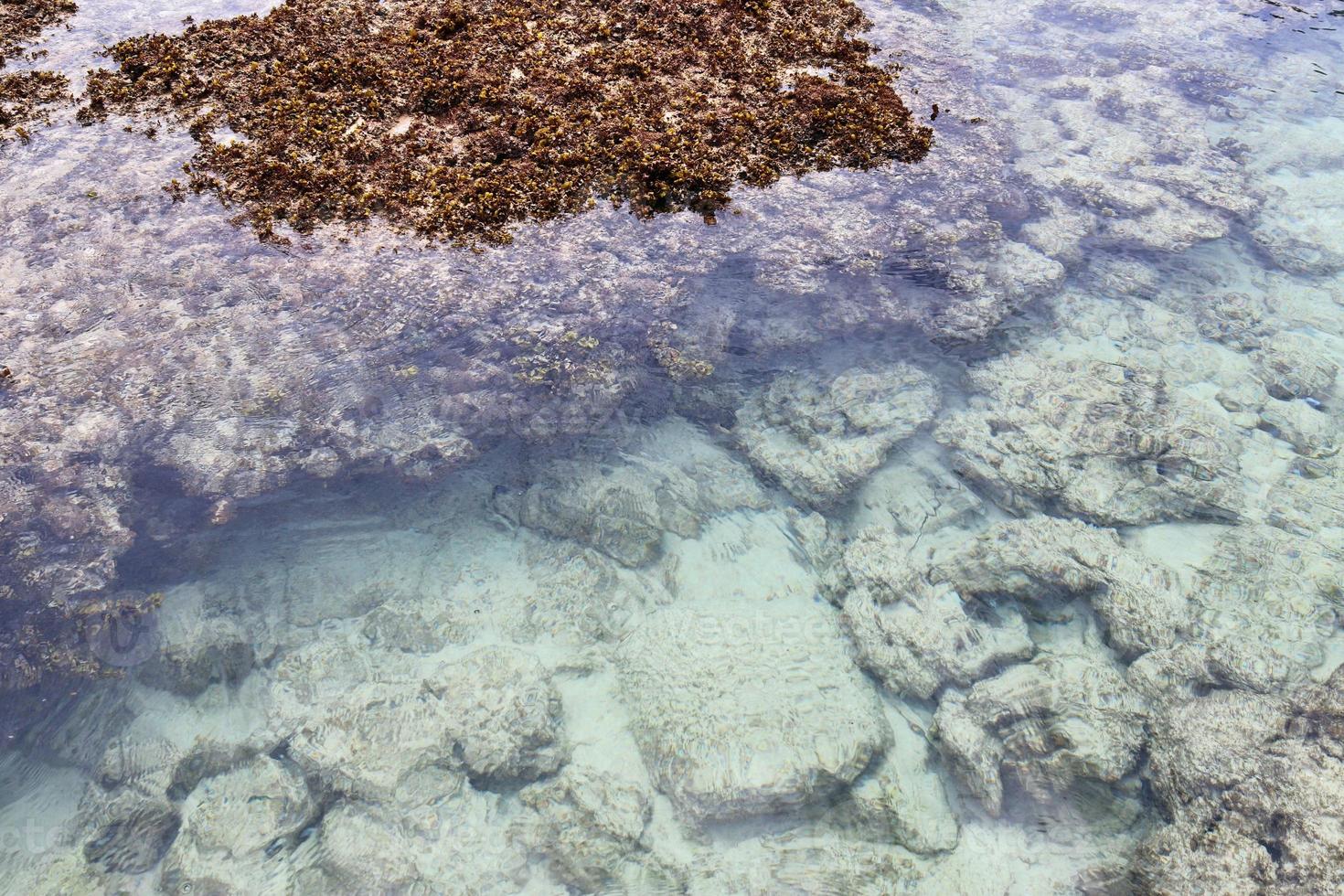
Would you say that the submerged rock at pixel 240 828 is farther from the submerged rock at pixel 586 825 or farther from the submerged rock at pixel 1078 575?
the submerged rock at pixel 1078 575

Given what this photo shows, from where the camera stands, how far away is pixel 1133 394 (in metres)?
5.70

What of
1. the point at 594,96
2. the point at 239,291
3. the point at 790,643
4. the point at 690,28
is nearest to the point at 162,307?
the point at 239,291

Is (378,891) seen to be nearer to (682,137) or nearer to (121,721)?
(121,721)

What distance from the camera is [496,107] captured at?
610 cm

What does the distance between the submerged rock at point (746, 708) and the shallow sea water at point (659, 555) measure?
0.02m

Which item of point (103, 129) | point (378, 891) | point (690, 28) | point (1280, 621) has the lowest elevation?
point (378, 891)

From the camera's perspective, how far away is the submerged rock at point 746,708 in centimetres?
401

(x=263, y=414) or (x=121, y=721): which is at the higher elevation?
(x=263, y=414)

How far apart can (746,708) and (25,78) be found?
772 cm

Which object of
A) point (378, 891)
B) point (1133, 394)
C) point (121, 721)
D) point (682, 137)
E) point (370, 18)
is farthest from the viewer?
point (370, 18)

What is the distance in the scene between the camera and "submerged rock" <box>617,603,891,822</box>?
4.01 meters

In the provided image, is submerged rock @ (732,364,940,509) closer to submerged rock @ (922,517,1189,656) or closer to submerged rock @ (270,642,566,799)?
submerged rock @ (922,517,1189,656)

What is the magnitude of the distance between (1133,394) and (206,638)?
659cm

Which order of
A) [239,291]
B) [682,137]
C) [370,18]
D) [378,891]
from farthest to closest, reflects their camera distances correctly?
[370,18] → [682,137] → [239,291] → [378,891]
